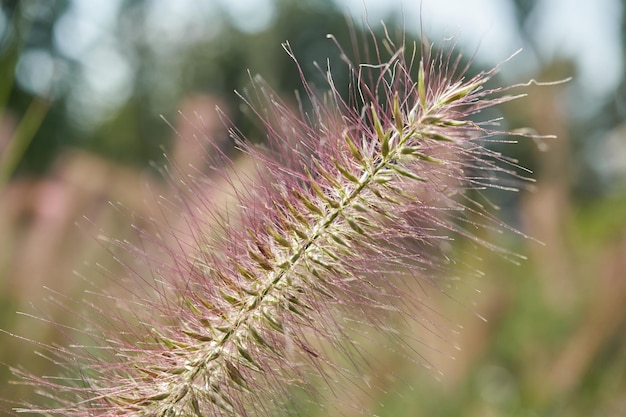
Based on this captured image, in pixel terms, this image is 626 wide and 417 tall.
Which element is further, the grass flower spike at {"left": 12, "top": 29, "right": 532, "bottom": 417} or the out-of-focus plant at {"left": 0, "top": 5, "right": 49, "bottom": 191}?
the out-of-focus plant at {"left": 0, "top": 5, "right": 49, "bottom": 191}

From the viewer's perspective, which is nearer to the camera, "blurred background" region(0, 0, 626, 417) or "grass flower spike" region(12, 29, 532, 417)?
"grass flower spike" region(12, 29, 532, 417)

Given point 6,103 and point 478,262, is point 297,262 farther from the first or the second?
point 478,262

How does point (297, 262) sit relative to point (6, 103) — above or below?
above

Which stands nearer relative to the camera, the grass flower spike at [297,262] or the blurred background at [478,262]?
the grass flower spike at [297,262]

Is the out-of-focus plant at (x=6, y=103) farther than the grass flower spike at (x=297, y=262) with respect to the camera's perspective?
Yes

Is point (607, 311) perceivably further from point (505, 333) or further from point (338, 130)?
point (338, 130)

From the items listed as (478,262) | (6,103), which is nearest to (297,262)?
(6,103)

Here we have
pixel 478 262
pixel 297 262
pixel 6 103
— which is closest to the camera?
pixel 297 262

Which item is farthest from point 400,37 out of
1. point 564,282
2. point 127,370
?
point 564,282

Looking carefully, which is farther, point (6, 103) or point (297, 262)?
point (6, 103)

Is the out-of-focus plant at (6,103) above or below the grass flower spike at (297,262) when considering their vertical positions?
below

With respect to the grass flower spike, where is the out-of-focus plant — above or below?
below
